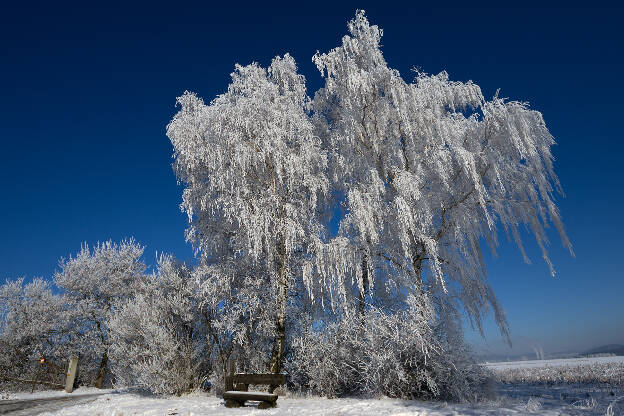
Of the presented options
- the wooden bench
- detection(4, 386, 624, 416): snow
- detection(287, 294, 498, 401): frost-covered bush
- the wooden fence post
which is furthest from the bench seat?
the wooden fence post

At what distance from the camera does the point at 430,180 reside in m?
14.0

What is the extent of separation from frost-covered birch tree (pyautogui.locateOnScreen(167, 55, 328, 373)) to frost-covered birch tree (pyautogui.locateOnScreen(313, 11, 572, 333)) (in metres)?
1.68

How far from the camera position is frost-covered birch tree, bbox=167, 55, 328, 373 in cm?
1365

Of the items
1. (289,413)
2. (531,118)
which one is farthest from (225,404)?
(531,118)

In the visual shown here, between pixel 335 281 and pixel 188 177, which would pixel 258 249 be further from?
pixel 188 177

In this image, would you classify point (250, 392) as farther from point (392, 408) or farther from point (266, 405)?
point (392, 408)

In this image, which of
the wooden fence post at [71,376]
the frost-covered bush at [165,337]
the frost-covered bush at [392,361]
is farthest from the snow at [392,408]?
the wooden fence post at [71,376]

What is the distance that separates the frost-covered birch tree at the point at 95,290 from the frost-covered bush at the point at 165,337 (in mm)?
8579

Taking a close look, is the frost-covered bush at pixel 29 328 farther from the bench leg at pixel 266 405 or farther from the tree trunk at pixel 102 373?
the bench leg at pixel 266 405

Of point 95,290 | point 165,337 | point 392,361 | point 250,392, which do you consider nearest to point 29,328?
point 95,290

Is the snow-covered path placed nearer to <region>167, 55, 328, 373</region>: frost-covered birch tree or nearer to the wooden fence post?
<region>167, 55, 328, 373</region>: frost-covered birch tree

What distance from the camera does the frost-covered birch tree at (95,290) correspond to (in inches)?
856

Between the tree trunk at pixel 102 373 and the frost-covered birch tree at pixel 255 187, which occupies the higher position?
the frost-covered birch tree at pixel 255 187

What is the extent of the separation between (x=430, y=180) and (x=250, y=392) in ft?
30.1
